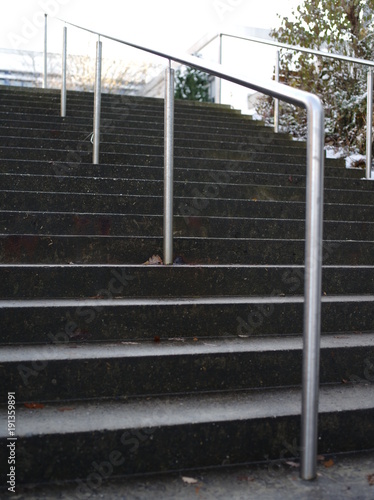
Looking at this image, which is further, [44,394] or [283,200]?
[283,200]

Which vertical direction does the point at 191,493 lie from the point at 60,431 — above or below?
below

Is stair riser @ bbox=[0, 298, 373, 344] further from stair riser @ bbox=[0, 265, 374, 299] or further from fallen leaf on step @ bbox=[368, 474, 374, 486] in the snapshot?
fallen leaf on step @ bbox=[368, 474, 374, 486]

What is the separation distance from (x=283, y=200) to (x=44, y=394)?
252 centimetres

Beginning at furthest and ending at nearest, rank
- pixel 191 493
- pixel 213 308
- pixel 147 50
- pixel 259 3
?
1. pixel 259 3
2. pixel 147 50
3. pixel 213 308
4. pixel 191 493

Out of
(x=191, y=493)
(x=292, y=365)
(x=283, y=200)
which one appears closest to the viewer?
(x=191, y=493)

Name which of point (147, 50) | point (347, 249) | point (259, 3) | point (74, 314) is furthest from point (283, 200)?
point (259, 3)

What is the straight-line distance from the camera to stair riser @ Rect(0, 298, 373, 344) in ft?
7.35

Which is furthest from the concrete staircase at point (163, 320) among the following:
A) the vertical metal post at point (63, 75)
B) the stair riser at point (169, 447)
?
the vertical metal post at point (63, 75)

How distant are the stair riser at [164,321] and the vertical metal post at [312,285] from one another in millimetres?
793

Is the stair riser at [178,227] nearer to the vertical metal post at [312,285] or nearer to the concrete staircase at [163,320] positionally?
the concrete staircase at [163,320]

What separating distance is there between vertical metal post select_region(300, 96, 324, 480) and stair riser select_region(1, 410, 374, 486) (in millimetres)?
253

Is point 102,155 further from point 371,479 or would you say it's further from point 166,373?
point 371,479

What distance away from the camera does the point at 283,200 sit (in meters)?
3.98

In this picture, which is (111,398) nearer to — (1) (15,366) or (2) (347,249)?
(1) (15,366)
